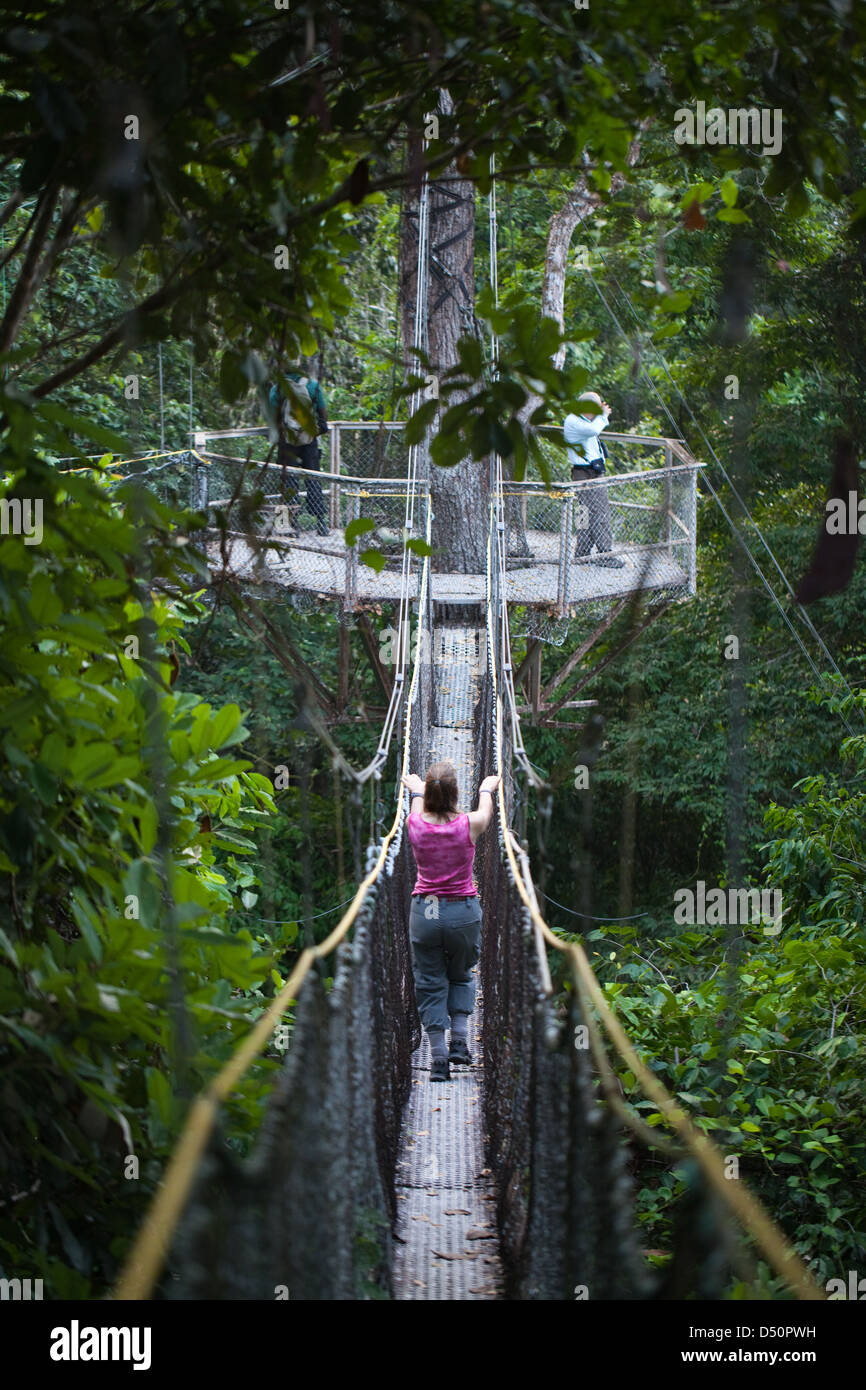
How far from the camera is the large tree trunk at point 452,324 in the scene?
285 inches

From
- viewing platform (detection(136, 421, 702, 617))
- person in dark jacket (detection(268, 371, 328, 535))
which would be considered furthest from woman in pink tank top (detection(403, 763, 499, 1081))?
viewing platform (detection(136, 421, 702, 617))

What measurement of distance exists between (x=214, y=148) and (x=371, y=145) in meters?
0.27

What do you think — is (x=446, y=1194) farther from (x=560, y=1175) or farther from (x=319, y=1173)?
(x=319, y=1173)

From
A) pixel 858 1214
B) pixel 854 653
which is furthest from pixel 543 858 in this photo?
pixel 854 653

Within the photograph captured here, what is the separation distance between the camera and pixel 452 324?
7309mm

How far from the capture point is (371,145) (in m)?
2.25

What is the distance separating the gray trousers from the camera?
3.40m

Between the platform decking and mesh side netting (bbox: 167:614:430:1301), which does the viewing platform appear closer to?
the platform decking

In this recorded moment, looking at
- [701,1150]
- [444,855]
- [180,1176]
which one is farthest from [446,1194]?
[180,1176]

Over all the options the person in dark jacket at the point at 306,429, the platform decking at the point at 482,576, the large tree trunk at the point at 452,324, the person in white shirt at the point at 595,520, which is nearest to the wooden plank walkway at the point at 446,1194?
the person in dark jacket at the point at 306,429

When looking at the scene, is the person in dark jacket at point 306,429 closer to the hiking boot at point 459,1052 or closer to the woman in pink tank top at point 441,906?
the woman in pink tank top at point 441,906

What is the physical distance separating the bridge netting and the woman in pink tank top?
103 mm

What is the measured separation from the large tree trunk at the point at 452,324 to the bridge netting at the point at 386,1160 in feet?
14.0

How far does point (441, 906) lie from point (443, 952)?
0.47 ft
